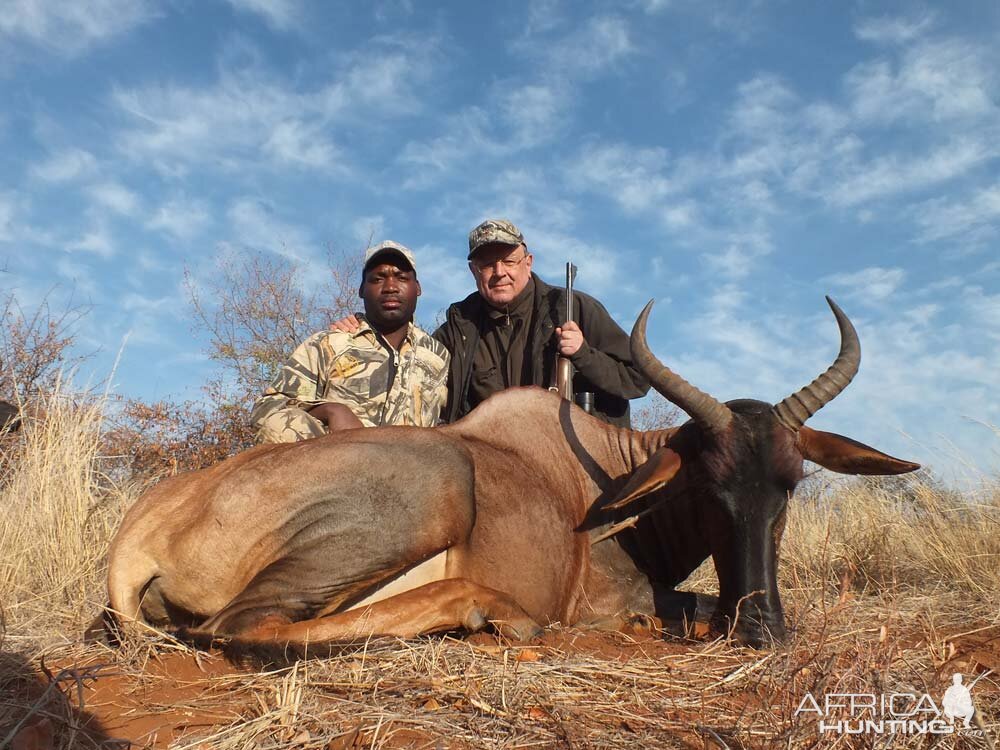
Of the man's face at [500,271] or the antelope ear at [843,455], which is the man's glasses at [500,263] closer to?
the man's face at [500,271]

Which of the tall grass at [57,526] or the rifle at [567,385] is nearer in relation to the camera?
the tall grass at [57,526]

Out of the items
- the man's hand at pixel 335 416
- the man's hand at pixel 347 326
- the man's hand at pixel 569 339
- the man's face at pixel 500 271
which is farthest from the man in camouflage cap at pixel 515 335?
the man's hand at pixel 335 416

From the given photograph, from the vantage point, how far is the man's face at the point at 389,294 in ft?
22.8

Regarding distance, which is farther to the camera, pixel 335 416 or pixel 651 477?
pixel 335 416

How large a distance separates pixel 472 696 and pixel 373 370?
4.41 meters

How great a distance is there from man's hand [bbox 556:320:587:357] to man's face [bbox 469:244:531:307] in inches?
30.1

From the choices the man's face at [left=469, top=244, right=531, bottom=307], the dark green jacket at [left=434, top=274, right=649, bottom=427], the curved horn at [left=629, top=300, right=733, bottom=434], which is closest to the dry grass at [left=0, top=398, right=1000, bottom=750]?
the curved horn at [left=629, top=300, right=733, bottom=434]

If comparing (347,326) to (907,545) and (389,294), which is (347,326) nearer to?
(389,294)

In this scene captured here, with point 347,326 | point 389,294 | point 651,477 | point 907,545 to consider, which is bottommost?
point 907,545

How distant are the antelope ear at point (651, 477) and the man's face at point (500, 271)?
3.18 metres

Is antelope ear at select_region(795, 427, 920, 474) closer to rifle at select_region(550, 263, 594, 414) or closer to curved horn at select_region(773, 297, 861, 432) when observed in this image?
curved horn at select_region(773, 297, 861, 432)

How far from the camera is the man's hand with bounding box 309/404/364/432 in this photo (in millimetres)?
5965

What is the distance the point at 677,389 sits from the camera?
14.3ft

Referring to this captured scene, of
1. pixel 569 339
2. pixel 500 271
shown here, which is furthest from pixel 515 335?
pixel 569 339
